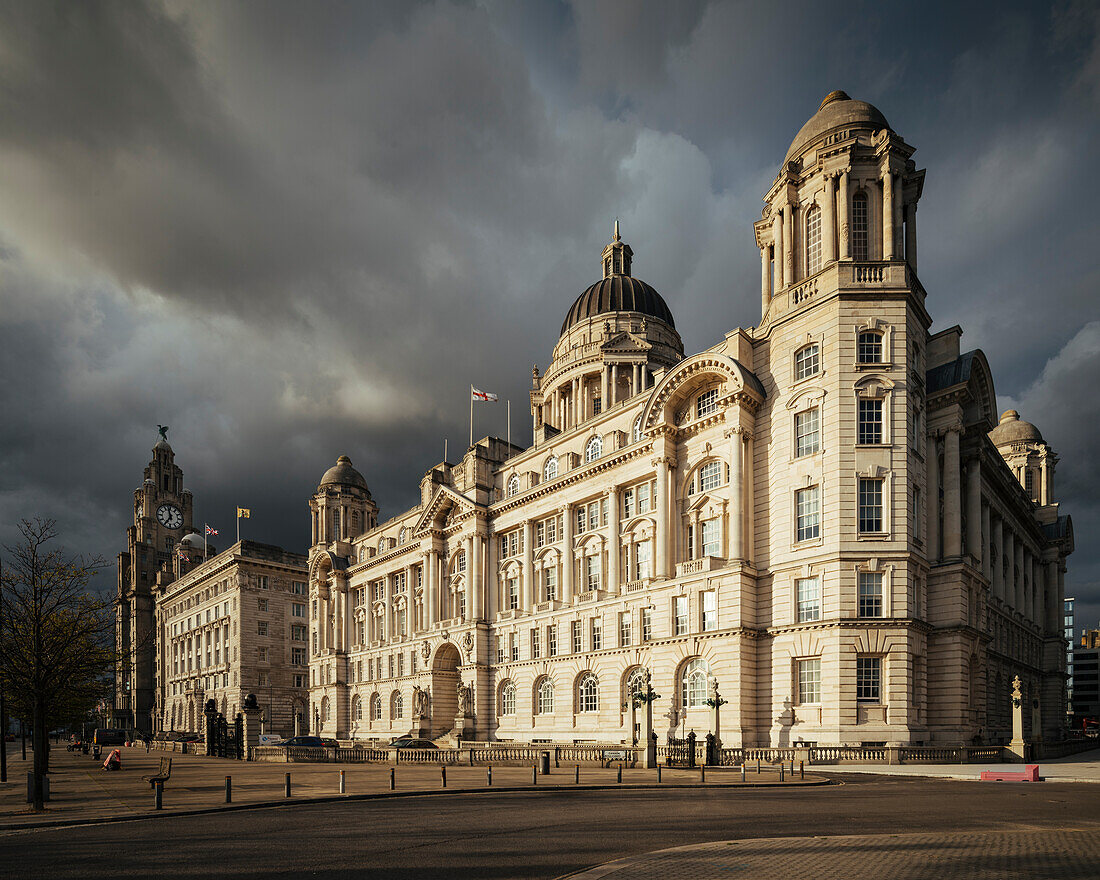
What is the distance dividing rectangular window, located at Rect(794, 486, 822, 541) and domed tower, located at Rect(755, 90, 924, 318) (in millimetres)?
12443

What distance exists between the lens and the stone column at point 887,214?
49.2 m

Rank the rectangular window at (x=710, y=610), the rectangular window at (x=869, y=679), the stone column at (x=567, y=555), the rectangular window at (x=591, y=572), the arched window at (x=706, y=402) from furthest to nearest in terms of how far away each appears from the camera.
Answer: the stone column at (x=567, y=555), the rectangular window at (x=591, y=572), the arched window at (x=706, y=402), the rectangular window at (x=710, y=610), the rectangular window at (x=869, y=679)

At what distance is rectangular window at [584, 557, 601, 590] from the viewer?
6424 cm

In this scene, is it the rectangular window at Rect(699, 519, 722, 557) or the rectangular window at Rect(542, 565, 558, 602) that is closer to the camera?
the rectangular window at Rect(699, 519, 722, 557)

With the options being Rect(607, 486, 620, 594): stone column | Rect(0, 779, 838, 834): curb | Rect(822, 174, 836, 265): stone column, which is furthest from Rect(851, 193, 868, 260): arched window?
Rect(0, 779, 838, 834): curb

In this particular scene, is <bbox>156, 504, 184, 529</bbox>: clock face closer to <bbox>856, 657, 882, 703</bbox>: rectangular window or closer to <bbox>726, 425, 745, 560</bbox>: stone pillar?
<bbox>726, 425, 745, 560</bbox>: stone pillar

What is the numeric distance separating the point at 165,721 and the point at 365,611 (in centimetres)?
6545

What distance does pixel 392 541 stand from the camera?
92562 millimetres

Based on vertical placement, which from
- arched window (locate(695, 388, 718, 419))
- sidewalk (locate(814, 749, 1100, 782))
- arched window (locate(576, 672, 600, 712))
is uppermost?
arched window (locate(695, 388, 718, 419))

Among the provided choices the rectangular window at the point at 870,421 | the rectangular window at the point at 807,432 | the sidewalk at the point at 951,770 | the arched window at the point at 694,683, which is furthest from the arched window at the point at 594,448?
the sidewalk at the point at 951,770

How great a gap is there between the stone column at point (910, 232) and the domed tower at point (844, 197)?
6 centimetres

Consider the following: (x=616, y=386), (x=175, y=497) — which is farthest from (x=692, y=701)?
(x=175, y=497)

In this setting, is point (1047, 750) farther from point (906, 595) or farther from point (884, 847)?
point (884, 847)

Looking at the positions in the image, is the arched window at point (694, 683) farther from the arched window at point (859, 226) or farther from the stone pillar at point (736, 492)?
the arched window at point (859, 226)
